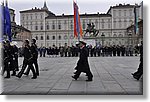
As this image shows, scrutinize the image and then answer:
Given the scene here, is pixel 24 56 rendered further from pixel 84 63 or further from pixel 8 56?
pixel 84 63

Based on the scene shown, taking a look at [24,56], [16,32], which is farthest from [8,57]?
[16,32]

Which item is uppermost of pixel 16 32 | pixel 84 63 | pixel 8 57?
pixel 16 32

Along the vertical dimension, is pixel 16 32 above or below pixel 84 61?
above

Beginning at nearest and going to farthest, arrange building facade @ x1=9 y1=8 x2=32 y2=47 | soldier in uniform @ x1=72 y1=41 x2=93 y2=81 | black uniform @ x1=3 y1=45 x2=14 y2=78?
soldier in uniform @ x1=72 y1=41 x2=93 y2=81, black uniform @ x1=3 y1=45 x2=14 y2=78, building facade @ x1=9 y1=8 x2=32 y2=47

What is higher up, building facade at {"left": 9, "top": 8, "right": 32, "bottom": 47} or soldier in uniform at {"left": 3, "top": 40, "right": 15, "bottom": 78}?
building facade at {"left": 9, "top": 8, "right": 32, "bottom": 47}

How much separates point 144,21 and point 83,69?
3612mm

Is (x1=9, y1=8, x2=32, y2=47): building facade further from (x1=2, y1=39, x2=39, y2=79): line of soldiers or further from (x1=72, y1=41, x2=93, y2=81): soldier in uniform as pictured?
(x1=72, y1=41, x2=93, y2=81): soldier in uniform

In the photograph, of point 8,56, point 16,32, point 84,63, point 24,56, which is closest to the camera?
point 84,63

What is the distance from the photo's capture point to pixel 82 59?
33.3 feet

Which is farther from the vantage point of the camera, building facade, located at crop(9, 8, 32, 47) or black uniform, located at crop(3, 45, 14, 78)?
building facade, located at crop(9, 8, 32, 47)

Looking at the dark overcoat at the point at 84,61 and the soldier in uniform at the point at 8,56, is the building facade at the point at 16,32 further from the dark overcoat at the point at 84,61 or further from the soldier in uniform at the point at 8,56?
the dark overcoat at the point at 84,61

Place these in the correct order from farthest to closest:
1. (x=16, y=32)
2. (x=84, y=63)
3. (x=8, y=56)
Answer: (x=16, y=32), (x=8, y=56), (x=84, y=63)

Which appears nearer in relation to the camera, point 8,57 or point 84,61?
point 84,61

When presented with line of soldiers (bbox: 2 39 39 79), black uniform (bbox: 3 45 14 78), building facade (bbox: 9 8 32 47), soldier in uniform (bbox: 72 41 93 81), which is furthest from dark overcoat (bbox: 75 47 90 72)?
building facade (bbox: 9 8 32 47)
